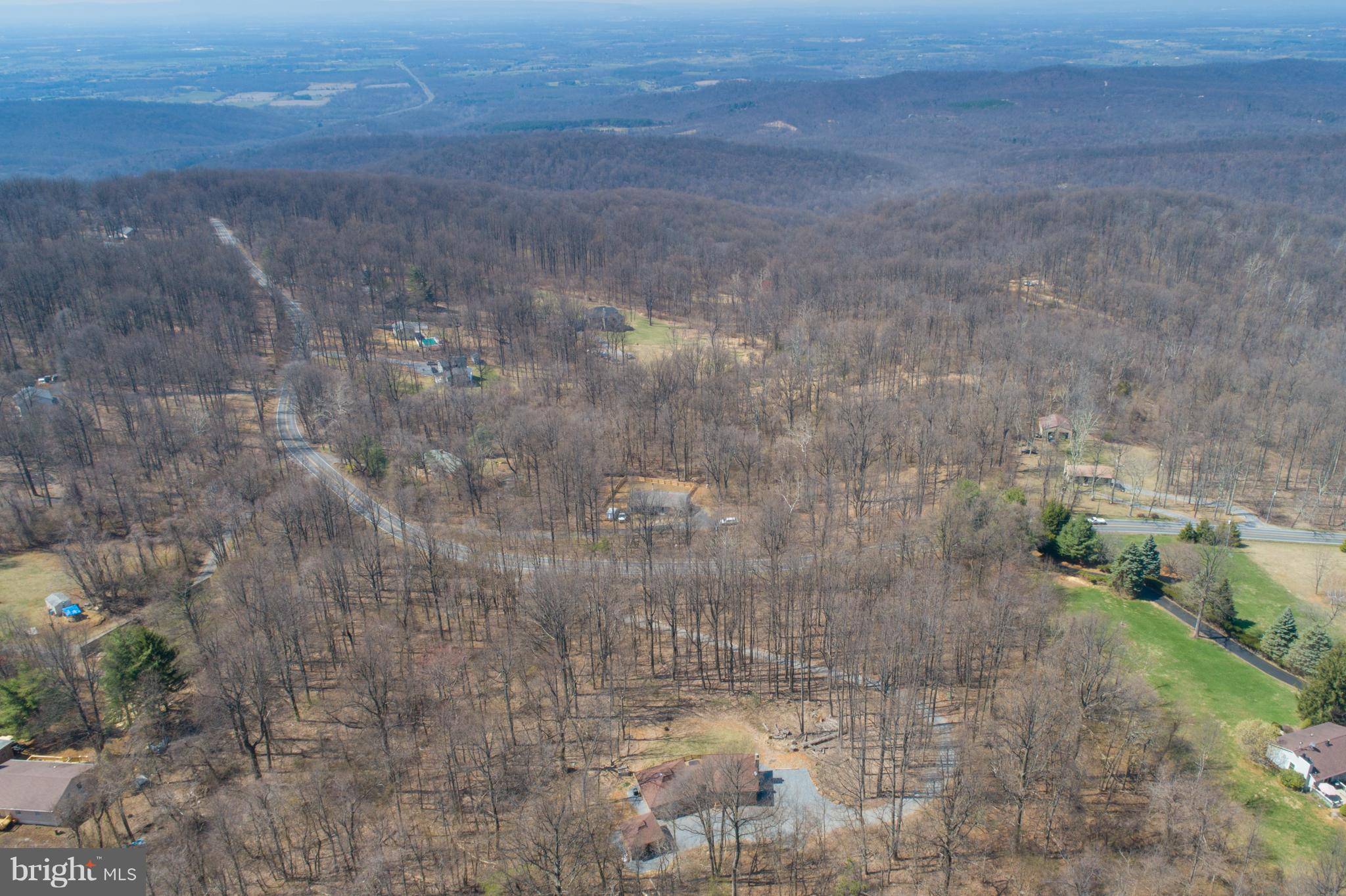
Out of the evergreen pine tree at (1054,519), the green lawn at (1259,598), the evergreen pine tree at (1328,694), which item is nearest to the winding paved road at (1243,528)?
the green lawn at (1259,598)

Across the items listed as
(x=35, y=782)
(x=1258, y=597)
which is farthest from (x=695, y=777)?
(x=1258, y=597)

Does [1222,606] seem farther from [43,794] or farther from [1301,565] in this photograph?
[43,794]

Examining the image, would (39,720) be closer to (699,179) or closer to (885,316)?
(885,316)

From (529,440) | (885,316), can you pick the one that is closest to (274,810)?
(529,440)

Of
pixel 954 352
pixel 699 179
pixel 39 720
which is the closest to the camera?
pixel 39 720

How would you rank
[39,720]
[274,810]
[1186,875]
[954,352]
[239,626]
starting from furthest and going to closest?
[954,352] < [239,626] < [39,720] < [274,810] < [1186,875]

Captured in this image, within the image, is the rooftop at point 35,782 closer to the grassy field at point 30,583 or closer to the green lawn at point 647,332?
the grassy field at point 30,583

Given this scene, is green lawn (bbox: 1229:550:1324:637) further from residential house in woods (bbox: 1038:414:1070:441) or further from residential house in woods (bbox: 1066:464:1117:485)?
residential house in woods (bbox: 1038:414:1070:441)
